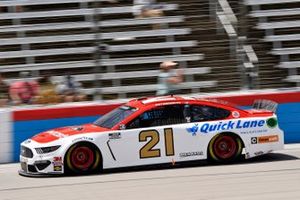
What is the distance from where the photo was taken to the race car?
10188mm

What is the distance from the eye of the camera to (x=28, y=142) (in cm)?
1050

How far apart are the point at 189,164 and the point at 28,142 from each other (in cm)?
272

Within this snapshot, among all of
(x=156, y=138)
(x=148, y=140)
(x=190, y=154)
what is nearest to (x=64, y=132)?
(x=148, y=140)

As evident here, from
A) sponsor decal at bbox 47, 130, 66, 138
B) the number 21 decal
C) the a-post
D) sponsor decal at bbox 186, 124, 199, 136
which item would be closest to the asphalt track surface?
the number 21 decal

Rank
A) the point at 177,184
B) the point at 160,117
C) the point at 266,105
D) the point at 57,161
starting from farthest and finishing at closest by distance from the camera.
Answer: the point at 266,105 < the point at 160,117 < the point at 57,161 < the point at 177,184

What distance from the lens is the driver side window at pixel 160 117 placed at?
1048cm

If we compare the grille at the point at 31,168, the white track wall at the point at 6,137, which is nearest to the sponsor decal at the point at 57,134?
the grille at the point at 31,168

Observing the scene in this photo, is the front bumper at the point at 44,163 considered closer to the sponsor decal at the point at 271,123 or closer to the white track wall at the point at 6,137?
the white track wall at the point at 6,137

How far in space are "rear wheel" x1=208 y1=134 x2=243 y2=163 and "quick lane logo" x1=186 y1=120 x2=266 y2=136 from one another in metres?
0.14

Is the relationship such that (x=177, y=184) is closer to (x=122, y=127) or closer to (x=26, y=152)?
(x=122, y=127)

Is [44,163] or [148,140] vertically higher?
[148,140]

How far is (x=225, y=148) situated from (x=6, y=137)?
4120 millimetres

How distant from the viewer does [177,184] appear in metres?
9.01

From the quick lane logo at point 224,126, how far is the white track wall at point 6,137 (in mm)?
3573
